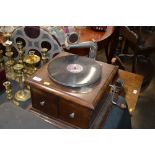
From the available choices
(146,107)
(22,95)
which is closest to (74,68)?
(22,95)

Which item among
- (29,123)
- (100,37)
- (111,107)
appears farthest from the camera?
(100,37)

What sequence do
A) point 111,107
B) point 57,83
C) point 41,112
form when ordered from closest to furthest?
1. point 57,83
2. point 41,112
3. point 111,107

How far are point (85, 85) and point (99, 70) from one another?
144 millimetres

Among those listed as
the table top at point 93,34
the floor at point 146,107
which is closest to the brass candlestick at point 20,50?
the table top at point 93,34

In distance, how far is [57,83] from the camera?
92cm

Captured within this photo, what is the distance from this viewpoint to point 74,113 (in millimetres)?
935

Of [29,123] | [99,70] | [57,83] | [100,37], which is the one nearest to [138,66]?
[100,37]

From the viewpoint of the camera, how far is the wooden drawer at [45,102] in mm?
958

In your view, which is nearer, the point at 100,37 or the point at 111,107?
the point at 111,107

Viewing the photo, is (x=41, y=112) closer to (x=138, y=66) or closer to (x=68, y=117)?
(x=68, y=117)

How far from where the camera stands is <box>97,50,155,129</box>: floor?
197 centimetres

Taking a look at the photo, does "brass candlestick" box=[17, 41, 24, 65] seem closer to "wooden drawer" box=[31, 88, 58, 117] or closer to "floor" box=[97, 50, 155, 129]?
"wooden drawer" box=[31, 88, 58, 117]

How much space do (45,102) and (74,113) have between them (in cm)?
15

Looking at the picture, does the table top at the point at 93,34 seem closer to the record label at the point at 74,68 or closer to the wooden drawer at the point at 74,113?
the record label at the point at 74,68
